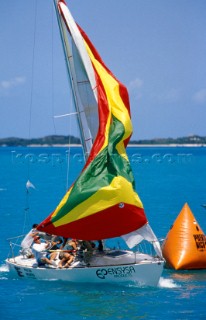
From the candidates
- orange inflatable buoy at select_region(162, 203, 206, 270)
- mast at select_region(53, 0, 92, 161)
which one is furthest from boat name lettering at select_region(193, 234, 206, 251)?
mast at select_region(53, 0, 92, 161)

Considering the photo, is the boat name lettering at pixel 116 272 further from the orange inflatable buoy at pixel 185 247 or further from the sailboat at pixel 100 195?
the orange inflatable buoy at pixel 185 247

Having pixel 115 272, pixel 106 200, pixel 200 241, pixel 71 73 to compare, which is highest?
pixel 71 73

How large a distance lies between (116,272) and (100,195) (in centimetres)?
292

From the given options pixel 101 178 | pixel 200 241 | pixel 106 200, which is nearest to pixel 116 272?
pixel 106 200

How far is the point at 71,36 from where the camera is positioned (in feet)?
103

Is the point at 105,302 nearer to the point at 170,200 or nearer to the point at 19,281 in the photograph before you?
the point at 19,281

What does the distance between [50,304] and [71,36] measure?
33.6 feet

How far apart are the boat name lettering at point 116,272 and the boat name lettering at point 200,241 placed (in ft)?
18.9

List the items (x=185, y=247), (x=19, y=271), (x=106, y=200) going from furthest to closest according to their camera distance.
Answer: (x=185, y=247) → (x=19, y=271) → (x=106, y=200)

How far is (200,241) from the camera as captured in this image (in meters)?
35.0

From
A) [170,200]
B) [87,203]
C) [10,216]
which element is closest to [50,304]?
[87,203]

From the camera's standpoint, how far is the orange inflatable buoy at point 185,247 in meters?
34.4

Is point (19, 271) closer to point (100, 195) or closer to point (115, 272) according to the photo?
point (115, 272)

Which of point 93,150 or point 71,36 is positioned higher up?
point 71,36
